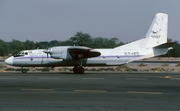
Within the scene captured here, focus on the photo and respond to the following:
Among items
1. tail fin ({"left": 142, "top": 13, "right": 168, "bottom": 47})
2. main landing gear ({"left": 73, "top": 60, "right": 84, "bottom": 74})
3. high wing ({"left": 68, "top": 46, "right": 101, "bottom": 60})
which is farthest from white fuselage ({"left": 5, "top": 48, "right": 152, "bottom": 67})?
tail fin ({"left": 142, "top": 13, "right": 168, "bottom": 47})

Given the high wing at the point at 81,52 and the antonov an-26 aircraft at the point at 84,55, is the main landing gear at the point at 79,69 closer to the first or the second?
the antonov an-26 aircraft at the point at 84,55

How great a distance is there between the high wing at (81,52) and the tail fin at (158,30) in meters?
6.39

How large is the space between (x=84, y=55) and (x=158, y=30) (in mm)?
8880

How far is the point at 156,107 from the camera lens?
872cm

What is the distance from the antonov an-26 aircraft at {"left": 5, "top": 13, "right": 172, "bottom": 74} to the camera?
89.4ft

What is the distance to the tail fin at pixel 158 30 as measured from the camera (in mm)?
30344

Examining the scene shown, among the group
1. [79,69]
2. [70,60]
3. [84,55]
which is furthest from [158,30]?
[70,60]

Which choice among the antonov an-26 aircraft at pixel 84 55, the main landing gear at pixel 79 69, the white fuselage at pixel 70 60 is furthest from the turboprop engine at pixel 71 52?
the white fuselage at pixel 70 60

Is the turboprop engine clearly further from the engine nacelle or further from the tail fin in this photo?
the tail fin

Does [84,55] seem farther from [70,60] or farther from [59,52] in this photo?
[59,52]

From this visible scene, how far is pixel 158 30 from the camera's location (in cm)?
3050

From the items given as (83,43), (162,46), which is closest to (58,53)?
(162,46)

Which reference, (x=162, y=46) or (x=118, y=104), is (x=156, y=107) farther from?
(x=162, y=46)

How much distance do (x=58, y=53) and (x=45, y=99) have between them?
17075mm
